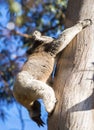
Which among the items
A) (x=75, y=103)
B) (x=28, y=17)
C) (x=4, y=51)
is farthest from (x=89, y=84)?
(x=28, y=17)

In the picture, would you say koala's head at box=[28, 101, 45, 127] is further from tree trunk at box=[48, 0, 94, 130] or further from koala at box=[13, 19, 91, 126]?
tree trunk at box=[48, 0, 94, 130]

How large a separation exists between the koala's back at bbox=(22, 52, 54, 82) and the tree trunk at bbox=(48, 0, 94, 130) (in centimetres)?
11

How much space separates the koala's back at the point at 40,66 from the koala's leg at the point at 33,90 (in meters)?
0.05

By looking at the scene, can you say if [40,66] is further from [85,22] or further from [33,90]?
[85,22]

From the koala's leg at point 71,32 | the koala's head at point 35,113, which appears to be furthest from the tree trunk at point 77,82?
the koala's head at point 35,113

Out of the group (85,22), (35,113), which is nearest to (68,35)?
(85,22)

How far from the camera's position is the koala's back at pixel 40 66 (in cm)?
252

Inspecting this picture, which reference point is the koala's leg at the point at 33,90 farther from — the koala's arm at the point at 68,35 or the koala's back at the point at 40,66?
the koala's arm at the point at 68,35

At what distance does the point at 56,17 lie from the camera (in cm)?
663

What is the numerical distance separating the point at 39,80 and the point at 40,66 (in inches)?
5.2

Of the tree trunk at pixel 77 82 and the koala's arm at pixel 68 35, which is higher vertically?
the koala's arm at pixel 68 35

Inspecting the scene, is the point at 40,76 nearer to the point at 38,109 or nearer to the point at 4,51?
the point at 38,109

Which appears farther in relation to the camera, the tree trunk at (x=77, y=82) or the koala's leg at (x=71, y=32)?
the koala's leg at (x=71, y=32)

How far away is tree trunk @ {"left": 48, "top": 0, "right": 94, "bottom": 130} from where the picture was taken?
2.15 metres
